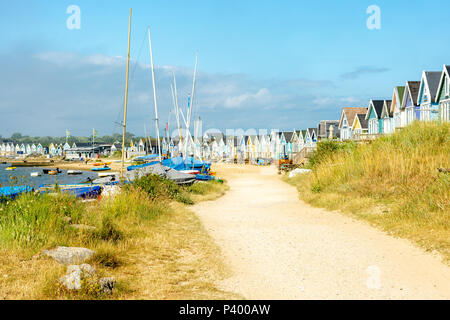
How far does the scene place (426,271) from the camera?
7086 millimetres

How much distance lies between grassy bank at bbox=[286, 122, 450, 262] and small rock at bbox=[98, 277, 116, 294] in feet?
20.3

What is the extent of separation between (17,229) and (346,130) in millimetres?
56543

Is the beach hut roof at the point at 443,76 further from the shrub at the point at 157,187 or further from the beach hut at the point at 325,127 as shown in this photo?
the beach hut at the point at 325,127

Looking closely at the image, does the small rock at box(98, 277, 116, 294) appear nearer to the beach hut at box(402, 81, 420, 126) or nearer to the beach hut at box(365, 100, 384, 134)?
the beach hut at box(402, 81, 420, 126)

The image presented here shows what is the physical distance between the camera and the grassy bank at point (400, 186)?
998 cm

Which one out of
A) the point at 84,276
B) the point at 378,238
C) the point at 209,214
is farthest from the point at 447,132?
the point at 84,276

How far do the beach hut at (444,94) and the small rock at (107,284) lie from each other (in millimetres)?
30429

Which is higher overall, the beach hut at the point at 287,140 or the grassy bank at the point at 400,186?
the beach hut at the point at 287,140

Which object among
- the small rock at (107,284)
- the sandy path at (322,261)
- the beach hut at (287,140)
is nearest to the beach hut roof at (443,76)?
the sandy path at (322,261)

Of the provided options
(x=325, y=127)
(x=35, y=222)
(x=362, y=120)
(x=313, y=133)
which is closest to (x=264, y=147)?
(x=313, y=133)

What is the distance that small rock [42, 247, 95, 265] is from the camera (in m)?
6.53

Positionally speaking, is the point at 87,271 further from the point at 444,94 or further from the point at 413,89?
the point at 413,89

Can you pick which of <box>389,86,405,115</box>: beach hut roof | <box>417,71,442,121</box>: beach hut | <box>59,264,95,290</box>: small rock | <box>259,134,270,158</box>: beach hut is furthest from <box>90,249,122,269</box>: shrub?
<box>259,134,270,158</box>: beach hut
